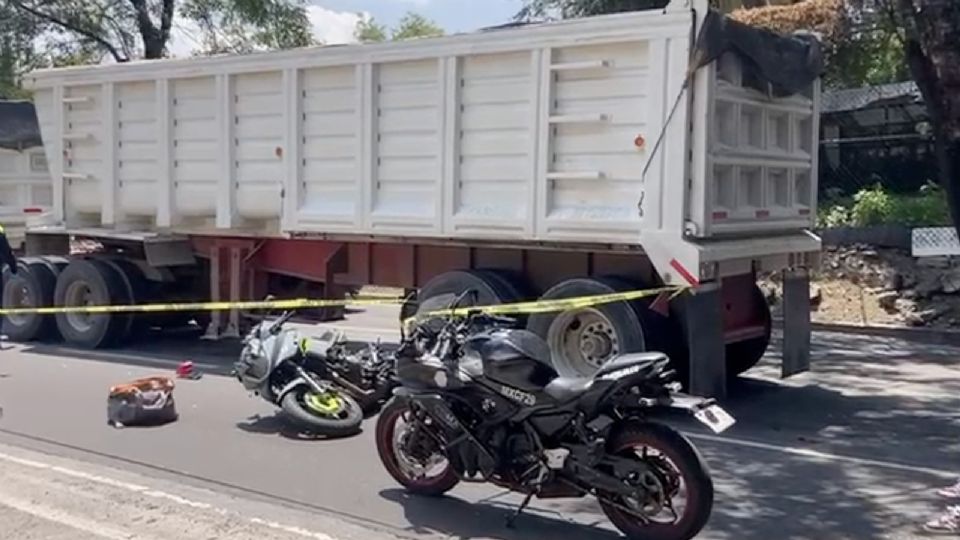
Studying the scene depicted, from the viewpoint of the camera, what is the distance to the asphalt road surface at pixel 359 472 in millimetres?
6391

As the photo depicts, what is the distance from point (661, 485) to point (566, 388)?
0.67 metres

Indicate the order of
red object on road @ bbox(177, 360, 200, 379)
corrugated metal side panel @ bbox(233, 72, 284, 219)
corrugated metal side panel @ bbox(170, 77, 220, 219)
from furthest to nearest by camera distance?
corrugated metal side panel @ bbox(170, 77, 220, 219), corrugated metal side panel @ bbox(233, 72, 284, 219), red object on road @ bbox(177, 360, 200, 379)

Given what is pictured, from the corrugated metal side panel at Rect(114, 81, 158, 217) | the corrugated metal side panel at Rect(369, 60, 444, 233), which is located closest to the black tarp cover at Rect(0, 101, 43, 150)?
the corrugated metal side panel at Rect(114, 81, 158, 217)

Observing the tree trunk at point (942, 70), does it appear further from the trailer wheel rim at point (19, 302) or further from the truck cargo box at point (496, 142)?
the trailer wheel rim at point (19, 302)

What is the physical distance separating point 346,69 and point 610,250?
327cm

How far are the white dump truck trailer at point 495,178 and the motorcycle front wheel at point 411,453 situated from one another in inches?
113

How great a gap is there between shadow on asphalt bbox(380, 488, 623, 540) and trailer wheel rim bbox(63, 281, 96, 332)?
24.8ft

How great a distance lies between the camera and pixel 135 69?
13.3 metres

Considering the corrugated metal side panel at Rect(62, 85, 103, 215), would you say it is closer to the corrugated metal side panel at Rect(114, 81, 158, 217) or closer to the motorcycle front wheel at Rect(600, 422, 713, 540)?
the corrugated metal side panel at Rect(114, 81, 158, 217)

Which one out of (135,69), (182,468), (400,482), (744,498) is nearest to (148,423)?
(182,468)

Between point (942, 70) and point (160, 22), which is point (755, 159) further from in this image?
point (160, 22)

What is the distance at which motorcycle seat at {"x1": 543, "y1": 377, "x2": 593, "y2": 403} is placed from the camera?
238 inches

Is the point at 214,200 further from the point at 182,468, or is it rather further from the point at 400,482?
the point at 400,482

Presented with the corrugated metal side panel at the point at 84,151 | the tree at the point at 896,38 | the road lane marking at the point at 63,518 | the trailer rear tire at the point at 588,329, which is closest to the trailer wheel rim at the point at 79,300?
the corrugated metal side panel at the point at 84,151
